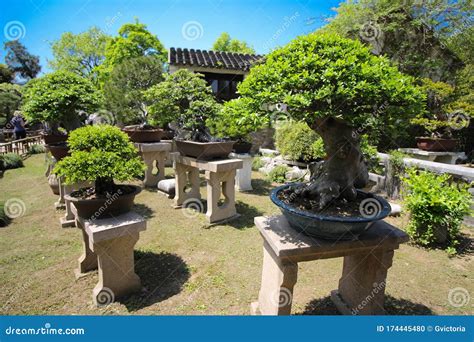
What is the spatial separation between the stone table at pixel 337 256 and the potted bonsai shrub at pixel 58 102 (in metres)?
3.82

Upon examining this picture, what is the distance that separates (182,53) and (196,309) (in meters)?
11.0

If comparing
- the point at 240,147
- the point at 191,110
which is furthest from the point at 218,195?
the point at 240,147

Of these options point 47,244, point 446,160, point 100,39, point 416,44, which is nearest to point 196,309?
point 47,244

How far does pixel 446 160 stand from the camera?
7.18 m

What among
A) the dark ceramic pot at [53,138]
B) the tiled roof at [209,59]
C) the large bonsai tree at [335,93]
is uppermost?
the tiled roof at [209,59]

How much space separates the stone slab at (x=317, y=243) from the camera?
1904mm

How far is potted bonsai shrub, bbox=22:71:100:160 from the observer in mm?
4289

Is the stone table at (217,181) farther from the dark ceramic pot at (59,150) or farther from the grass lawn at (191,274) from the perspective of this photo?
the dark ceramic pot at (59,150)

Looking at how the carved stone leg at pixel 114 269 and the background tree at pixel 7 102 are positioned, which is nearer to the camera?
the carved stone leg at pixel 114 269

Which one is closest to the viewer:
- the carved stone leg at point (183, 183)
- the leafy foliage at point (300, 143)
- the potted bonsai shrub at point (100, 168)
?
the potted bonsai shrub at point (100, 168)

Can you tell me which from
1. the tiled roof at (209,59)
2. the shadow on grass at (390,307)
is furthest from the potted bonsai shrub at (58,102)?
the tiled roof at (209,59)

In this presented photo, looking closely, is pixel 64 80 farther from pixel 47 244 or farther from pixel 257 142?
pixel 257 142

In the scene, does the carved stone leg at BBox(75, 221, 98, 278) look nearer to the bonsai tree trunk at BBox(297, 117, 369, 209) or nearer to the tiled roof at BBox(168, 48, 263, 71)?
the bonsai tree trunk at BBox(297, 117, 369, 209)

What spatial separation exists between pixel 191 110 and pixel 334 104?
3.50 meters
